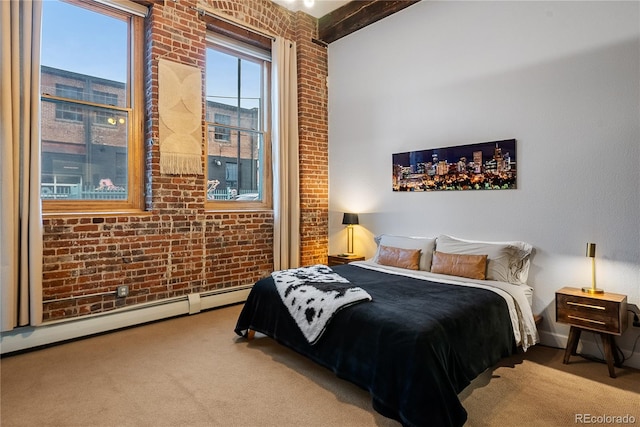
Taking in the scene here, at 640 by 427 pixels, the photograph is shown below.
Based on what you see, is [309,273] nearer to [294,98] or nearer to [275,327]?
[275,327]

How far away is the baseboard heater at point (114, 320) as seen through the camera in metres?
2.87

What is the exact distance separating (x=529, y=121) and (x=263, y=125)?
3.03m

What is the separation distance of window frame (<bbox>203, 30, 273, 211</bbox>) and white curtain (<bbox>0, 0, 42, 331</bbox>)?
156 centimetres

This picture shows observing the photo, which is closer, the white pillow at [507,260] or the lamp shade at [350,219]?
the white pillow at [507,260]

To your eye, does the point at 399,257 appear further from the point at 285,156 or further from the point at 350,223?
the point at 285,156

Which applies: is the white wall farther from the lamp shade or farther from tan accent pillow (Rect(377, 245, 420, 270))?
tan accent pillow (Rect(377, 245, 420, 270))

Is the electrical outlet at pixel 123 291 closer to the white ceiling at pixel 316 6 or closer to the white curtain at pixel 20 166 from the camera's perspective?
the white curtain at pixel 20 166

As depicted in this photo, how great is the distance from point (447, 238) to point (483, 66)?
172 centimetres

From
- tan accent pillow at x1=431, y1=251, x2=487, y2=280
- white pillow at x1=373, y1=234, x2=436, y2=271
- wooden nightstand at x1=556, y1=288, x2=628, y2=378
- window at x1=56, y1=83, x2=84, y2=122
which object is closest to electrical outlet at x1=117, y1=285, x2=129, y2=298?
window at x1=56, y1=83, x2=84, y2=122

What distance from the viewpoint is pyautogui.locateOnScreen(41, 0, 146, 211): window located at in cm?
320

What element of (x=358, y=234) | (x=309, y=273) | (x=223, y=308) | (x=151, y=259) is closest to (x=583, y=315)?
(x=309, y=273)

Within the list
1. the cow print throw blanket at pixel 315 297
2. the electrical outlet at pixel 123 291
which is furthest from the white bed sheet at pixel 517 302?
the electrical outlet at pixel 123 291

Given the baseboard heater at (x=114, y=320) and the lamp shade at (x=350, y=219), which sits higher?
the lamp shade at (x=350, y=219)

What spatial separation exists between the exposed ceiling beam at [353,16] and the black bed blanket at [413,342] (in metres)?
3.14
